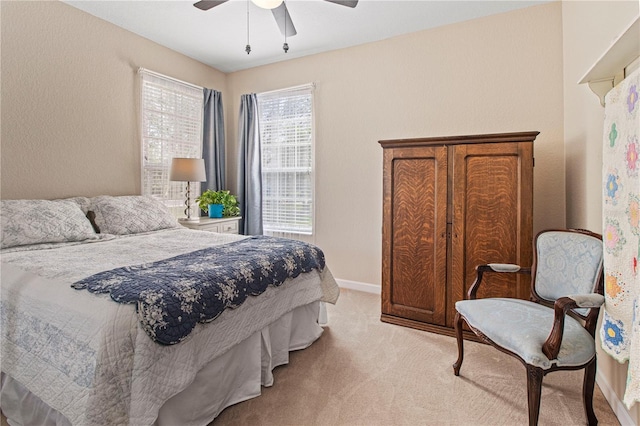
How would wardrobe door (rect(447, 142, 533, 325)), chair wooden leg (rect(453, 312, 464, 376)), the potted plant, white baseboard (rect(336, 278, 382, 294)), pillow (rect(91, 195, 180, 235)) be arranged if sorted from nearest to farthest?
chair wooden leg (rect(453, 312, 464, 376)) → wardrobe door (rect(447, 142, 533, 325)) → pillow (rect(91, 195, 180, 235)) → white baseboard (rect(336, 278, 382, 294)) → the potted plant

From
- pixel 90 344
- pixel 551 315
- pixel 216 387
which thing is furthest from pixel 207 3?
pixel 551 315

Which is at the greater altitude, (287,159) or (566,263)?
(287,159)

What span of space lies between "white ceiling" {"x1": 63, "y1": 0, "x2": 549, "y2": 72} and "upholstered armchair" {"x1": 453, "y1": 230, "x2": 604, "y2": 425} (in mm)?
2161

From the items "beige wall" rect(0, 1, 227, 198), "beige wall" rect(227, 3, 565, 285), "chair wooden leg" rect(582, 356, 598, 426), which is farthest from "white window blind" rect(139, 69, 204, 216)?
"chair wooden leg" rect(582, 356, 598, 426)

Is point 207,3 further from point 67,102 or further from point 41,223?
point 41,223

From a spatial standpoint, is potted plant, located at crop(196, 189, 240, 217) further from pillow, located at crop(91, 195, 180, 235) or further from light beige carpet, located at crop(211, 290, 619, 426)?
light beige carpet, located at crop(211, 290, 619, 426)

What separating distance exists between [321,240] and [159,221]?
178cm

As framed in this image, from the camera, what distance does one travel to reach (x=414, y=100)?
3.36 m

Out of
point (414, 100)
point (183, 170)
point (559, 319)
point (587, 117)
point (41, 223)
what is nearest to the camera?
point (559, 319)

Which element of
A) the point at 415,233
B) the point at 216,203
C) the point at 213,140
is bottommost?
the point at 415,233

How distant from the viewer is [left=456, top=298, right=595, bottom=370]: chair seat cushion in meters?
1.48

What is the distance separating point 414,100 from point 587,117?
1.51 m

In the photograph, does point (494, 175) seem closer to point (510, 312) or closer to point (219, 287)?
point (510, 312)

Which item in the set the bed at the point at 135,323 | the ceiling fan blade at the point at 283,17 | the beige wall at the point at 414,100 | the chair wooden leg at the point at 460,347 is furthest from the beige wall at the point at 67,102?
the chair wooden leg at the point at 460,347
